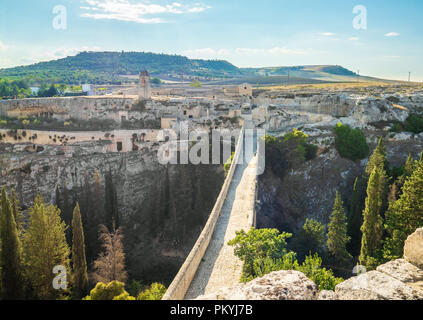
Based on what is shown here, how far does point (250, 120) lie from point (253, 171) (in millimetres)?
14935

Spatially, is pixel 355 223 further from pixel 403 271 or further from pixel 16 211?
pixel 16 211

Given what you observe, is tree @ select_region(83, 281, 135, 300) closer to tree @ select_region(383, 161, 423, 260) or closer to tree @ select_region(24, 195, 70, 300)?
tree @ select_region(24, 195, 70, 300)

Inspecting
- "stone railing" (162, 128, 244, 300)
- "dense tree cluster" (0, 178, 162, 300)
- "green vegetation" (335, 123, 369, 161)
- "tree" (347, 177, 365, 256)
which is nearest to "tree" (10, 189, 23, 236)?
"dense tree cluster" (0, 178, 162, 300)

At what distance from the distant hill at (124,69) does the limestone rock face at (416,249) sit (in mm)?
93205

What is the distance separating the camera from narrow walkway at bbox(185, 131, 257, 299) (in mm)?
10969

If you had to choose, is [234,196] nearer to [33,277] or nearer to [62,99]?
[33,277]

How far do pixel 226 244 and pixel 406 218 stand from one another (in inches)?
384

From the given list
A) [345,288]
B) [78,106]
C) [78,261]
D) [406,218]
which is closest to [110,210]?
[78,261]

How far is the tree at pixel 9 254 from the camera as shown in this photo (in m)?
13.3

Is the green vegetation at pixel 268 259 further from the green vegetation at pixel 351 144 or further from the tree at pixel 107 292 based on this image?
the green vegetation at pixel 351 144

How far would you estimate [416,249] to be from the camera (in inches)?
310

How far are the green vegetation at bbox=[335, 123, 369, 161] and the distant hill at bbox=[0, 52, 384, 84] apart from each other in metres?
66.1

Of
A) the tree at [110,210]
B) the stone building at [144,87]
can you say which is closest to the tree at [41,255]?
the tree at [110,210]
